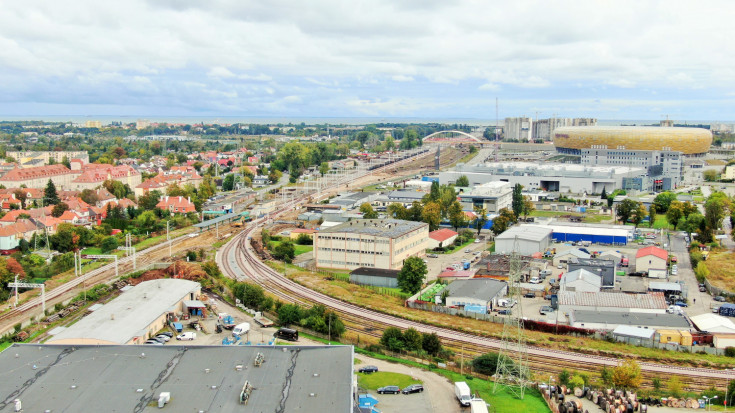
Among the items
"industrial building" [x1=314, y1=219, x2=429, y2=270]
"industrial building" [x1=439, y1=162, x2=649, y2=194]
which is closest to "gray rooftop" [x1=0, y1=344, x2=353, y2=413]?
"industrial building" [x1=314, y1=219, x2=429, y2=270]

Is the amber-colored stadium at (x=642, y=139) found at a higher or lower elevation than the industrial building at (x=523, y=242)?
higher

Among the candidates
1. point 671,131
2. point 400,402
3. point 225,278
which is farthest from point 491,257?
point 671,131

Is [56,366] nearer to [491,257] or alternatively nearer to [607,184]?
[491,257]

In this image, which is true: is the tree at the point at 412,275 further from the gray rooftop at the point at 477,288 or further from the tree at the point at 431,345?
the tree at the point at 431,345

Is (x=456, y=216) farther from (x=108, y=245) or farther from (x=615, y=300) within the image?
(x=108, y=245)

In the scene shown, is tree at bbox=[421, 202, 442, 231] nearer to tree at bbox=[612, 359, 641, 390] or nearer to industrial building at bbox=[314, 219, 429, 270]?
industrial building at bbox=[314, 219, 429, 270]

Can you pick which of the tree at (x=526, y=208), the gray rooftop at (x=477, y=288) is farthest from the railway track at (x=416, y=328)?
the tree at (x=526, y=208)
